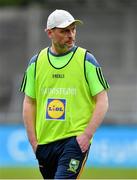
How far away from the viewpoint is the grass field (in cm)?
1652

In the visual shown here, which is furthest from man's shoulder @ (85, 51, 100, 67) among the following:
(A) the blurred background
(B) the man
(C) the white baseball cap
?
(A) the blurred background

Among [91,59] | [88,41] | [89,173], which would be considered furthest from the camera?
[88,41]

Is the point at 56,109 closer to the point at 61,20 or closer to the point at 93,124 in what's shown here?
the point at 93,124

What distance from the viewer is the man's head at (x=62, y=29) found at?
26.0ft

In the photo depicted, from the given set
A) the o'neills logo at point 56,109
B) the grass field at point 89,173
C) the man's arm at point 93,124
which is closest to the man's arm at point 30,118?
the o'neills logo at point 56,109

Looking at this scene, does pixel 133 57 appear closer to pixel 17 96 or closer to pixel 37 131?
pixel 17 96

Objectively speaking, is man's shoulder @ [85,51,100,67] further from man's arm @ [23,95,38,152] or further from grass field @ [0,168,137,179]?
grass field @ [0,168,137,179]

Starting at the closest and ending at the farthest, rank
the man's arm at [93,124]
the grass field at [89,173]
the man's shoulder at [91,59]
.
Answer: the man's arm at [93,124] → the man's shoulder at [91,59] → the grass field at [89,173]

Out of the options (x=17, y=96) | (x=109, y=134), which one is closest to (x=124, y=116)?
(x=17, y=96)

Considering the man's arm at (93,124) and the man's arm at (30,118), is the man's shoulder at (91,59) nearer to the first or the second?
the man's arm at (93,124)

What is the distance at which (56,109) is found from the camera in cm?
795

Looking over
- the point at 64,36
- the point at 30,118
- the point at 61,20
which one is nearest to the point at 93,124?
the point at 30,118

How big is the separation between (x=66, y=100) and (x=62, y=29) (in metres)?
0.64

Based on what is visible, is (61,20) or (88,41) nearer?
(61,20)
